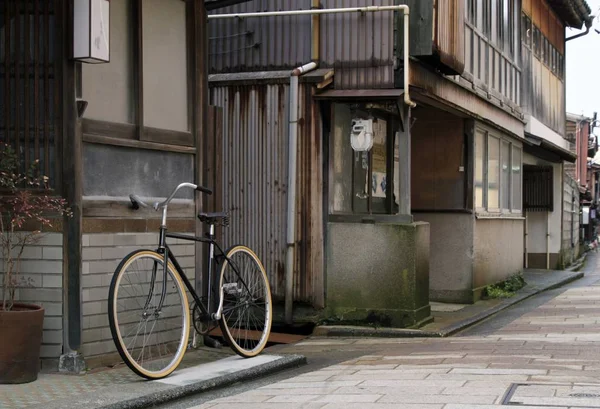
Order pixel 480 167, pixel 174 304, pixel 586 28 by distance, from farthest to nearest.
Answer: pixel 586 28 < pixel 480 167 < pixel 174 304

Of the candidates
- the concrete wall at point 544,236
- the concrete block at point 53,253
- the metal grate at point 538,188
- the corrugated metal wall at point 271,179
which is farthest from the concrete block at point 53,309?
the metal grate at point 538,188

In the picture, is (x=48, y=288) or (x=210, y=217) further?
(x=210, y=217)

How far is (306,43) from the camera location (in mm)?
12789

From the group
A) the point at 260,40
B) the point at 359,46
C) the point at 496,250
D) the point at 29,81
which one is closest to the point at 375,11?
the point at 359,46

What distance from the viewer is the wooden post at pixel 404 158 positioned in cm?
1251

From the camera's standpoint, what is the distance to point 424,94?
41.9ft

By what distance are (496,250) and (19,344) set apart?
12381mm


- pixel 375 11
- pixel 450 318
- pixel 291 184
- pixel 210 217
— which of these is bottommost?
pixel 450 318

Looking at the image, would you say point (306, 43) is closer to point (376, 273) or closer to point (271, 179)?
point (271, 179)

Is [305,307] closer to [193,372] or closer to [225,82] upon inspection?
[225,82]

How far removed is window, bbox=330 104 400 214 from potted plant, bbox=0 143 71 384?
5.33 meters

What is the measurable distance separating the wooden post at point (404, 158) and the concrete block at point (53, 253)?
575 cm

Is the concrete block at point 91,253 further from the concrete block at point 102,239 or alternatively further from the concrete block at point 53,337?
the concrete block at point 53,337

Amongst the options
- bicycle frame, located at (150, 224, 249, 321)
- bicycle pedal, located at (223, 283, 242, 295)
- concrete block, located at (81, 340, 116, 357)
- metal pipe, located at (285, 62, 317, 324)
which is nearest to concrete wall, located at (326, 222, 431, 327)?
metal pipe, located at (285, 62, 317, 324)
